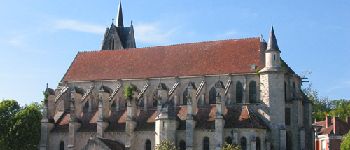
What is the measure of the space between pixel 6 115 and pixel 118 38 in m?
25.5

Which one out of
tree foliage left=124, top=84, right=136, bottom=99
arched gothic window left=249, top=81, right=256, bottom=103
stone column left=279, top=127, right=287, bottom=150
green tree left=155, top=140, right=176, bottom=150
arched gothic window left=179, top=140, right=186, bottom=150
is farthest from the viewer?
tree foliage left=124, top=84, right=136, bottom=99

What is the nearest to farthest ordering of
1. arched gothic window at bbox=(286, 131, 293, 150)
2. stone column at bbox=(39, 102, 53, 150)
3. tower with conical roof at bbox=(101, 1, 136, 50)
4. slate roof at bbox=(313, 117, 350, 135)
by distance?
arched gothic window at bbox=(286, 131, 293, 150), stone column at bbox=(39, 102, 53, 150), slate roof at bbox=(313, 117, 350, 135), tower with conical roof at bbox=(101, 1, 136, 50)

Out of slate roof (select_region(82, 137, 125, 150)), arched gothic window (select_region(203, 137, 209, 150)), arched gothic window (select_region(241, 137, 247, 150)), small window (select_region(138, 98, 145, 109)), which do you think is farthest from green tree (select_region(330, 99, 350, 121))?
slate roof (select_region(82, 137, 125, 150))

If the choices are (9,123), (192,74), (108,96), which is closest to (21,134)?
(9,123)

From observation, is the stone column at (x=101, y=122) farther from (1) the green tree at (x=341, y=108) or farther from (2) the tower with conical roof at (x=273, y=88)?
(1) the green tree at (x=341, y=108)

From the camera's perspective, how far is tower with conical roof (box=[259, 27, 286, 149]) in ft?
199

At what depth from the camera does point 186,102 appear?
65188 mm

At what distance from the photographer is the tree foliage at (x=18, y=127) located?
6750 cm

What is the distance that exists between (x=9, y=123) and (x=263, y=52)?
93.7 ft

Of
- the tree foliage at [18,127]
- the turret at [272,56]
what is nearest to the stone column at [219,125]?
the turret at [272,56]

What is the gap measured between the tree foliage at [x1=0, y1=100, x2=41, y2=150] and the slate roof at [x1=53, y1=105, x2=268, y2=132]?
9.94ft

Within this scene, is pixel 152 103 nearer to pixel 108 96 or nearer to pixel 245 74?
pixel 108 96

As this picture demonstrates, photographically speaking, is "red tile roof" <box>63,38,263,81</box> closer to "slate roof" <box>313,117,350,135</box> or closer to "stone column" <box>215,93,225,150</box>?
"stone column" <box>215,93,225,150</box>

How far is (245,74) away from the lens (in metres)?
63.4
